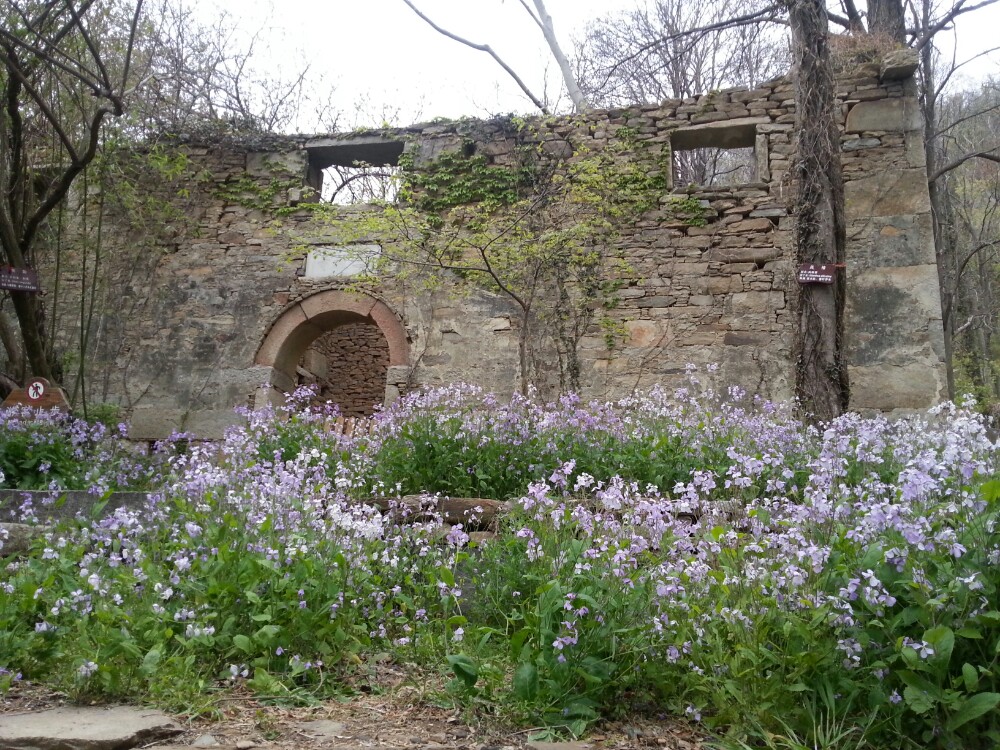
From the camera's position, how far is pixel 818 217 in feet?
21.0

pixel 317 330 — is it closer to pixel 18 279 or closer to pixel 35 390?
pixel 18 279

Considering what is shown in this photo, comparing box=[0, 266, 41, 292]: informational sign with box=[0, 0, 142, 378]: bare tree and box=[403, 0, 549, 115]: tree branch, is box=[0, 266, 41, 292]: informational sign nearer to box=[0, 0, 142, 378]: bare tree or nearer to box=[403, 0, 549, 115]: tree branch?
box=[0, 0, 142, 378]: bare tree

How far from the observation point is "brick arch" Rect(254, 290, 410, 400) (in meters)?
8.91

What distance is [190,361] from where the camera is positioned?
9.20 m

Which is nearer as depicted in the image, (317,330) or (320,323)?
(320,323)

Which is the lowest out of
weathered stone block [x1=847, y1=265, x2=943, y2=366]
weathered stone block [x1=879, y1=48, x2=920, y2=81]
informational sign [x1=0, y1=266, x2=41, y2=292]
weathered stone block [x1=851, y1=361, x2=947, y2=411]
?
weathered stone block [x1=851, y1=361, x2=947, y2=411]

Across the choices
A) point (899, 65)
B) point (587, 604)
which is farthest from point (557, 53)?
point (587, 604)

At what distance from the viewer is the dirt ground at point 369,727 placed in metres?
2.25

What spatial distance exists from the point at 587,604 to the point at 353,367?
1182 centimetres

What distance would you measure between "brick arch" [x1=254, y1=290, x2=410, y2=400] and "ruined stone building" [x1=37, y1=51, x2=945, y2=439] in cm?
2

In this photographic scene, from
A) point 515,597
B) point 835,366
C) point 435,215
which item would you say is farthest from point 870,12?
point 515,597

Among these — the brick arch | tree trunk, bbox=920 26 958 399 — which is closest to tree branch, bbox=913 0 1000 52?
tree trunk, bbox=920 26 958 399

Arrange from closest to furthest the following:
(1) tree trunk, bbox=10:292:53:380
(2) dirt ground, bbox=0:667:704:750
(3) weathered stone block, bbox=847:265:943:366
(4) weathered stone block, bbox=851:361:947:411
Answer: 1. (2) dirt ground, bbox=0:667:704:750
2. (1) tree trunk, bbox=10:292:53:380
3. (4) weathered stone block, bbox=851:361:947:411
4. (3) weathered stone block, bbox=847:265:943:366

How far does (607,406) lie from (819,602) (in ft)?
10.4
